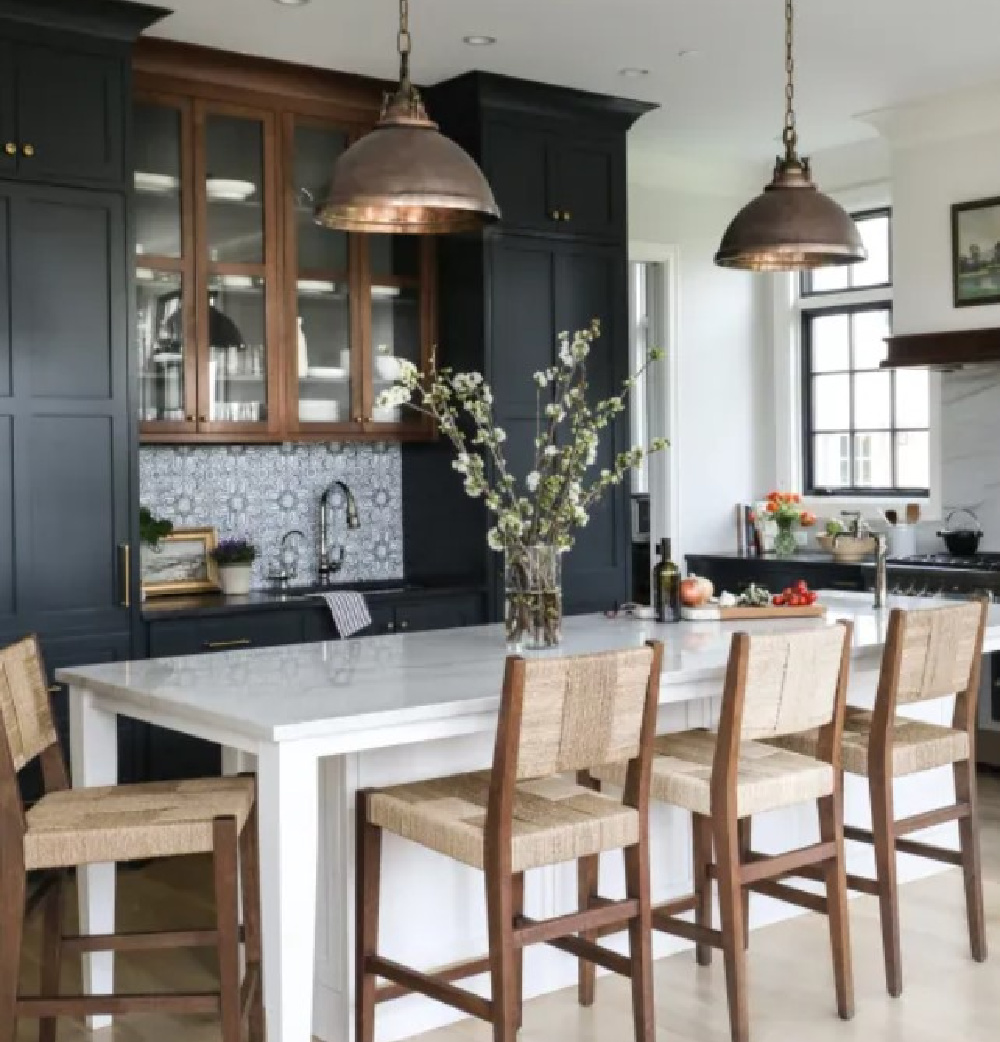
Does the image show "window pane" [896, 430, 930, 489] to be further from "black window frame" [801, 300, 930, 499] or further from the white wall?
the white wall

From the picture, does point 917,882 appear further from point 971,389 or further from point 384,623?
point 971,389

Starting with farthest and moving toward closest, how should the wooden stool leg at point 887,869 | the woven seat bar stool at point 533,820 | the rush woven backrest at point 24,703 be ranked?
the wooden stool leg at point 887,869 < the rush woven backrest at point 24,703 < the woven seat bar stool at point 533,820

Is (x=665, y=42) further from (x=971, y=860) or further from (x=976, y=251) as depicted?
(x=971, y=860)

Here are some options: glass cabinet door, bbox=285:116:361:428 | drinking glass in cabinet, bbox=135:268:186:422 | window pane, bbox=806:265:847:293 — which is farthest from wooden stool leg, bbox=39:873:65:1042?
window pane, bbox=806:265:847:293

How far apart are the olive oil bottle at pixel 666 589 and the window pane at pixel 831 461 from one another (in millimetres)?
3523

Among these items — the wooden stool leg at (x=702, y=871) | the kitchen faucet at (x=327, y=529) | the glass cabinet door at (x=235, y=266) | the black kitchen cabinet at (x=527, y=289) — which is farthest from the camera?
the kitchen faucet at (x=327, y=529)

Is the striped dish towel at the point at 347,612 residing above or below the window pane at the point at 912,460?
below

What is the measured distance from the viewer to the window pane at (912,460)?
7367mm

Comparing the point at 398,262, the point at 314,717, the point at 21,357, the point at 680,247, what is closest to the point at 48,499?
the point at 21,357

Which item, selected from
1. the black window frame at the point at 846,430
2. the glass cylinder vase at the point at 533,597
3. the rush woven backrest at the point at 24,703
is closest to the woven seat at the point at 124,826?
the rush woven backrest at the point at 24,703

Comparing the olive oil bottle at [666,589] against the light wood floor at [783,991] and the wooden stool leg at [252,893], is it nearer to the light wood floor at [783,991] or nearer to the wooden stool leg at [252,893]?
the light wood floor at [783,991]

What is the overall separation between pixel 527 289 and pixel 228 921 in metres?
3.62

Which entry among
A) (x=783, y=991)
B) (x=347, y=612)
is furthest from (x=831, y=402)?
(x=783, y=991)

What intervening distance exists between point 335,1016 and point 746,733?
44.6 inches
